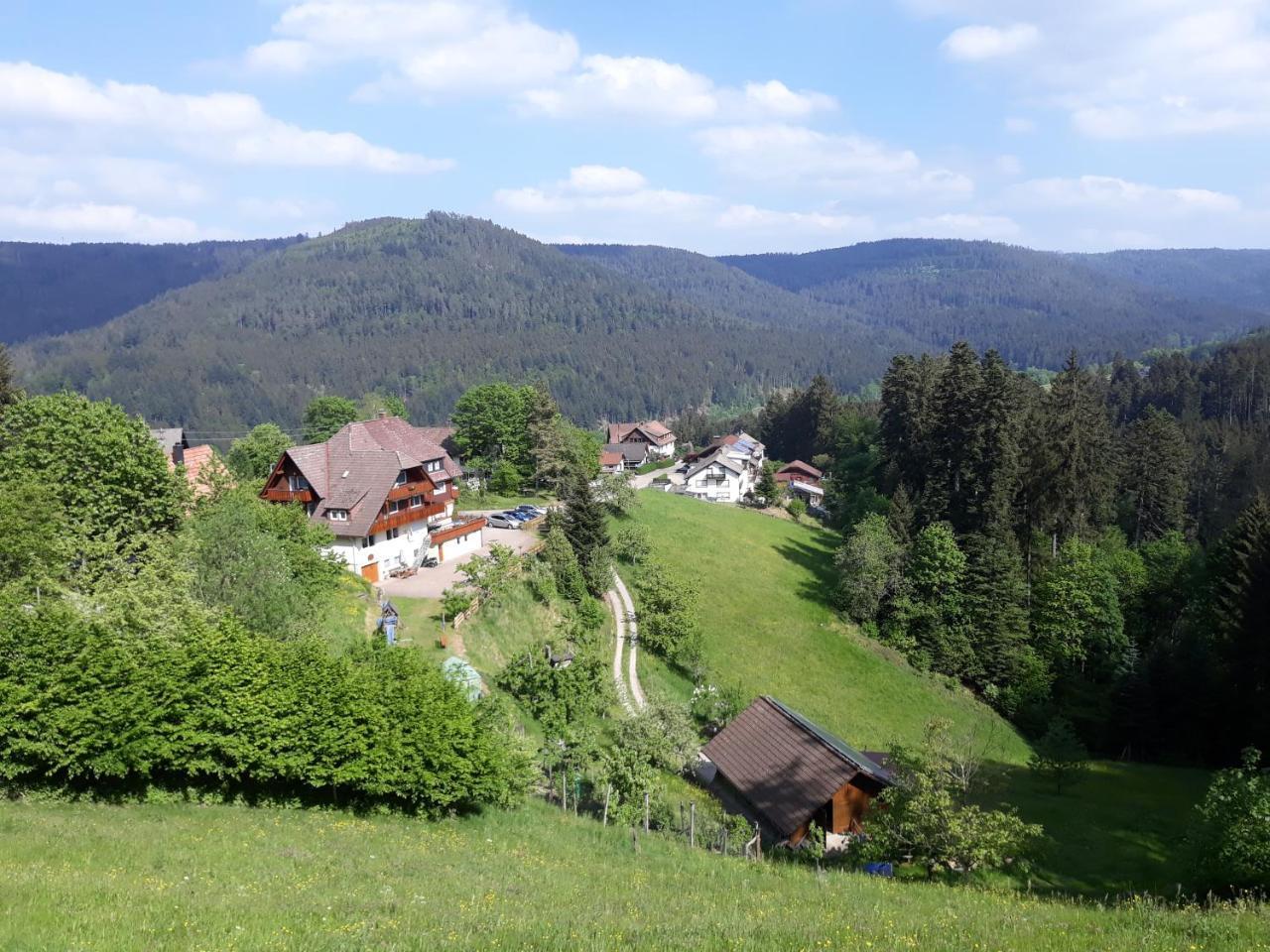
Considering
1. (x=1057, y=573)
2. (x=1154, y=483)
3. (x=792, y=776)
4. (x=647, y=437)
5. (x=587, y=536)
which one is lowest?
(x=792, y=776)

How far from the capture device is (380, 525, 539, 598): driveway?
42.8 meters

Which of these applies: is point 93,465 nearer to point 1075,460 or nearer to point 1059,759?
Answer: point 1059,759

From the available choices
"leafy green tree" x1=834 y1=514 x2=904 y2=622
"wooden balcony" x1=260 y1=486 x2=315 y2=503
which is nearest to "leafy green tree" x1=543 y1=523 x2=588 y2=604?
"wooden balcony" x1=260 y1=486 x2=315 y2=503

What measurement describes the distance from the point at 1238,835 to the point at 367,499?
40.4 metres

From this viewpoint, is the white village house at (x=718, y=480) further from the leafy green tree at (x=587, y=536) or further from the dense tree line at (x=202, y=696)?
the dense tree line at (x=202, y=696)

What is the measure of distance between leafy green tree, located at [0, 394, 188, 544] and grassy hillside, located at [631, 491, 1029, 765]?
29.4 m

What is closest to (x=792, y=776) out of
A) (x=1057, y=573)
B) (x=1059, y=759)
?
(x=1059, y=759)

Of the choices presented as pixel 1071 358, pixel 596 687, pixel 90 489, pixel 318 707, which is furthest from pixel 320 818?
pixel 1071 358

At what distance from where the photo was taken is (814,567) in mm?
65875

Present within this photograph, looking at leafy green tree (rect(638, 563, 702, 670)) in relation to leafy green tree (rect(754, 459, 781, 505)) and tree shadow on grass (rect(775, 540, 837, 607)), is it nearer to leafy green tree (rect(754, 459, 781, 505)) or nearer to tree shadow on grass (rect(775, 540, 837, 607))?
tree shadow on grass (rect(775, 540, 837, 607))

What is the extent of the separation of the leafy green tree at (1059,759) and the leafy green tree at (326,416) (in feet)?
249

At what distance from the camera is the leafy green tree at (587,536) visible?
162 feet

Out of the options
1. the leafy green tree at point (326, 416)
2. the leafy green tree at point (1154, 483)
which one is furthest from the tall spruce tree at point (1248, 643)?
the leafy green tree at point (326, 416)

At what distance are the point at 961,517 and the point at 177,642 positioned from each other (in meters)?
51.3
